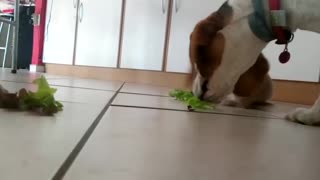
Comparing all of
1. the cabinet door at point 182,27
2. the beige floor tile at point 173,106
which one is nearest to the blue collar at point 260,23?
the beige floor tile at point 173,106

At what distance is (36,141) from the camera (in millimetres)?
475

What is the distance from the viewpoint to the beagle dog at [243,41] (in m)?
1.05

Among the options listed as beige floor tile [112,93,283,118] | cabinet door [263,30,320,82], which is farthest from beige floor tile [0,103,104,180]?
cabinet door [263,30,320,82]

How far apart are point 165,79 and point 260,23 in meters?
1.96

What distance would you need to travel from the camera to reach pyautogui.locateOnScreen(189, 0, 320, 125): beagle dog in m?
1.05

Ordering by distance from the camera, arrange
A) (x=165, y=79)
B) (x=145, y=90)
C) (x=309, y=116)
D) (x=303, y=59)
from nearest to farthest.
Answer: (x=309, y=116) → (x=145, y=90) → (x=303, y=59) → (x=165, y=79)

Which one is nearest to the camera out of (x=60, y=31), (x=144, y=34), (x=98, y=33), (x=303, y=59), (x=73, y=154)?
(x=73, y=154)

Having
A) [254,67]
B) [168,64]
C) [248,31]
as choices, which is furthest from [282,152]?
[168,64]

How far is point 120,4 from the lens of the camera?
3.45 meters

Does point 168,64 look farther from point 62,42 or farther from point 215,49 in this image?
point 215,49

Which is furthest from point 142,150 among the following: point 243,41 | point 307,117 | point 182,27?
point 182,27

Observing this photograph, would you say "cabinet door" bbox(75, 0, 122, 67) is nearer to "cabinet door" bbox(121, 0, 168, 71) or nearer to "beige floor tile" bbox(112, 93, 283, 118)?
"cabinet door" bbox(121, 0, 168, 71)

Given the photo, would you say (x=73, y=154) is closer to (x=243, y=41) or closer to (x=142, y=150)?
(x=142, y=150)

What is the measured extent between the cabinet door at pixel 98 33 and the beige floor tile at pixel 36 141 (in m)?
2.79
